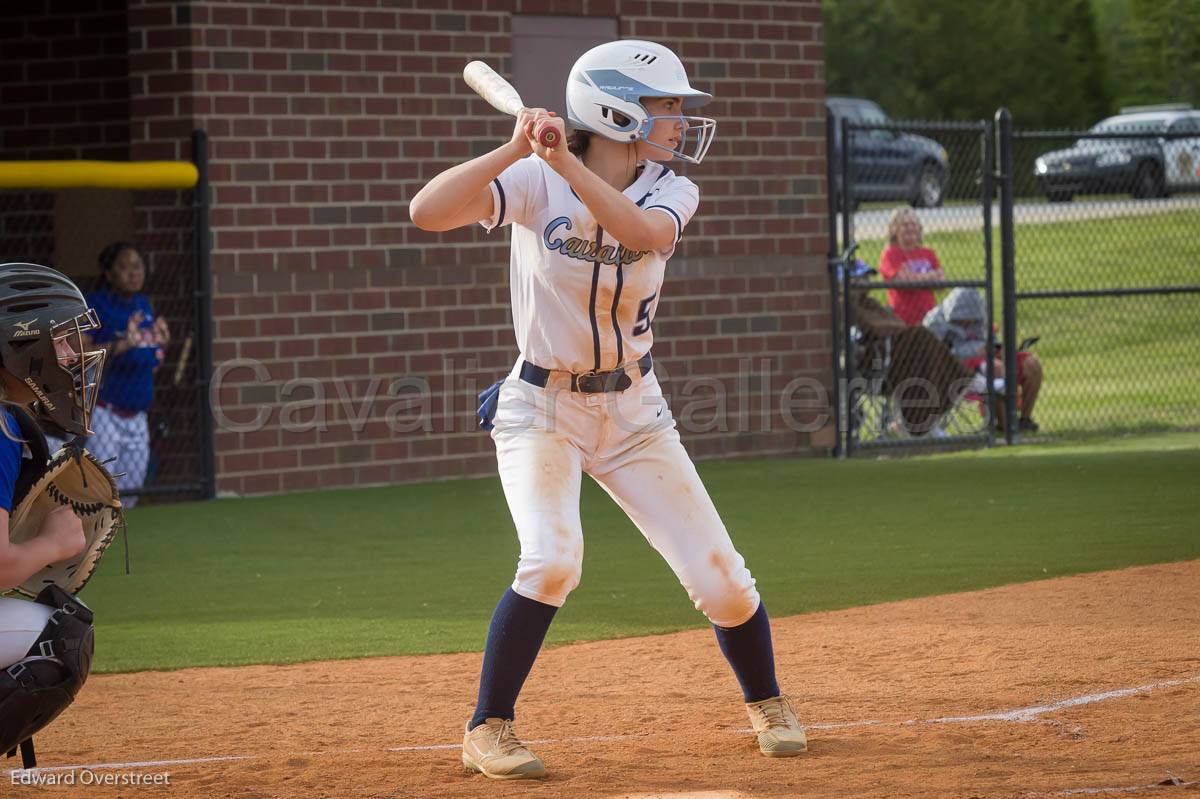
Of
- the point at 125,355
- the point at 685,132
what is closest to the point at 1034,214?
the point at 125,355

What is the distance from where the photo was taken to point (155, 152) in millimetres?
12219

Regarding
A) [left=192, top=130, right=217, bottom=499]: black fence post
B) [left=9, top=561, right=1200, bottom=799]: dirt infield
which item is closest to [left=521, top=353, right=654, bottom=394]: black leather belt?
[left=9, top=561, right=1200, bottom=799]: dirt infield

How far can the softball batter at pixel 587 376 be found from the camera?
5176 mm

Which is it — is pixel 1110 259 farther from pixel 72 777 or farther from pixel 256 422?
pixel 72 777

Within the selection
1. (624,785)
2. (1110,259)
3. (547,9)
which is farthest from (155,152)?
(1110,259)

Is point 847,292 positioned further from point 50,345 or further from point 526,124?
point 50,345

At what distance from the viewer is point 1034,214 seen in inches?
1155

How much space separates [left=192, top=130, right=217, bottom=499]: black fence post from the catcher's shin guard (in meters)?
7.27

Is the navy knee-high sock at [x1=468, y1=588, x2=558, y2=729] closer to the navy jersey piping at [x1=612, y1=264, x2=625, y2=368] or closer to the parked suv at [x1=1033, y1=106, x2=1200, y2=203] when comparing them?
the navy jersey piping at [x1=612, y1=264, x2=625, y2=368]

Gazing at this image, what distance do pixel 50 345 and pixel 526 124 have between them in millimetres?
1441

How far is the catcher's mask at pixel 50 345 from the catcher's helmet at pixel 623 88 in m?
1.59

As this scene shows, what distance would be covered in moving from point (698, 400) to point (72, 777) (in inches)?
355

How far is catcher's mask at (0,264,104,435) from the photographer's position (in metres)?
4.62
